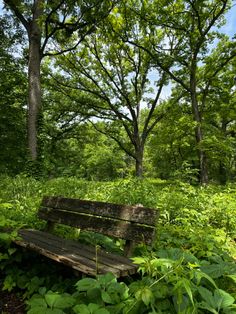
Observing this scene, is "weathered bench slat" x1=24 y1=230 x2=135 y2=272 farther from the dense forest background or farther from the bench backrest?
the dense forest background

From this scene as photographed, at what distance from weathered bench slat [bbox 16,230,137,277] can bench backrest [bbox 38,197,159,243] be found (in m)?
0.33

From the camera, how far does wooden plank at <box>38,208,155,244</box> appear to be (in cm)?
328

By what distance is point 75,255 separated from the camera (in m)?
3.13

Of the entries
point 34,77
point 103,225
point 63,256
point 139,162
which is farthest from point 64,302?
point 139,162

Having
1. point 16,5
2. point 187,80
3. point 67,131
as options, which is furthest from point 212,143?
point 67,131

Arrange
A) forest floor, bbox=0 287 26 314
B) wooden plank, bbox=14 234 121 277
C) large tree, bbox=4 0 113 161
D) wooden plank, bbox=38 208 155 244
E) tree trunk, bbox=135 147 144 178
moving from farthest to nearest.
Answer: tree trunk, bbox=135 147 144 178, large tree, bbox=4 0 113 161, wooden plank, bbox=38 208 155 244, forest floor, bbox=0 287 26 314, wooden plank, bbox=14 234 121 277

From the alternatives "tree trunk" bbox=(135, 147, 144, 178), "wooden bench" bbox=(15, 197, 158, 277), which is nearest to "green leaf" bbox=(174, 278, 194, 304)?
"wooden bench" bbox=(15, 197, 158, 277)

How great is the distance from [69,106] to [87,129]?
9.91 ft

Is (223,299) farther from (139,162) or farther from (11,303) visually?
(139,162)

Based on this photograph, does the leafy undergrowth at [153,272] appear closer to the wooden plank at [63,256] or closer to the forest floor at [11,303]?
the forest floor at [11,303]

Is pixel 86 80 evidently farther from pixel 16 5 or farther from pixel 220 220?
pixel 220 220

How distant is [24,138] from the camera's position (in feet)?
48.3

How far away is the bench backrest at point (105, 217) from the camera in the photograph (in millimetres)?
3311

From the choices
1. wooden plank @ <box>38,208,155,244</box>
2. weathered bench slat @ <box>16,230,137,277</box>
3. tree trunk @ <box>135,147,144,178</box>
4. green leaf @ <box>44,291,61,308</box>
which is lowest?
green leaf @ <box>44,291,61,308</box>
